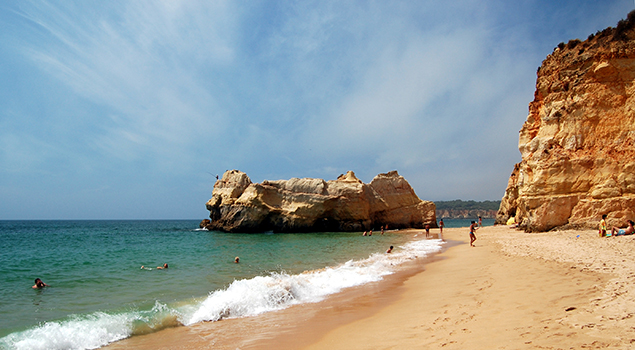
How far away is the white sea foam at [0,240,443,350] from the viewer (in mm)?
5035

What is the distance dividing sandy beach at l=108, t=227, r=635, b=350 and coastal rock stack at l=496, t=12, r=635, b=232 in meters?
11.1

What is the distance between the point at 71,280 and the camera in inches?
407

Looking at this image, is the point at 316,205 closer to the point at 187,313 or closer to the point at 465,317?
the point at 187,313

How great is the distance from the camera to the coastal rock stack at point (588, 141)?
16203 mm

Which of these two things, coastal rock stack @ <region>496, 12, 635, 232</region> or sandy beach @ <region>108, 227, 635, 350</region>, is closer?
sandy beach @ <region>108, 227, 635, 350</region>

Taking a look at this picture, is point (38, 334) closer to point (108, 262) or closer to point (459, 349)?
point (459, 349)

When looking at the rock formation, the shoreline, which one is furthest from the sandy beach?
the rock formation

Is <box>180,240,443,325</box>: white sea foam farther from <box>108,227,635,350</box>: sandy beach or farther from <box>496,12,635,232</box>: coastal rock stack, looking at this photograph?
<box>496,12,635,232</box>: coastal rock stack

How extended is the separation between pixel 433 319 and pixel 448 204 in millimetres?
161752

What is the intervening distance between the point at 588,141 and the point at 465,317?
61.9ft

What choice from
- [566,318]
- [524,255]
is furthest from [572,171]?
[566,318]

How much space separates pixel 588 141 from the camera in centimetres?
1742

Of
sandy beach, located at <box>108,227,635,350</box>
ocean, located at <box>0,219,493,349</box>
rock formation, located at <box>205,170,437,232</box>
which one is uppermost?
rock formation, located at <box>205,170,437,232</box>

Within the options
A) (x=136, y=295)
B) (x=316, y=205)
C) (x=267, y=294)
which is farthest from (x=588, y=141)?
(x=316, y=205)
